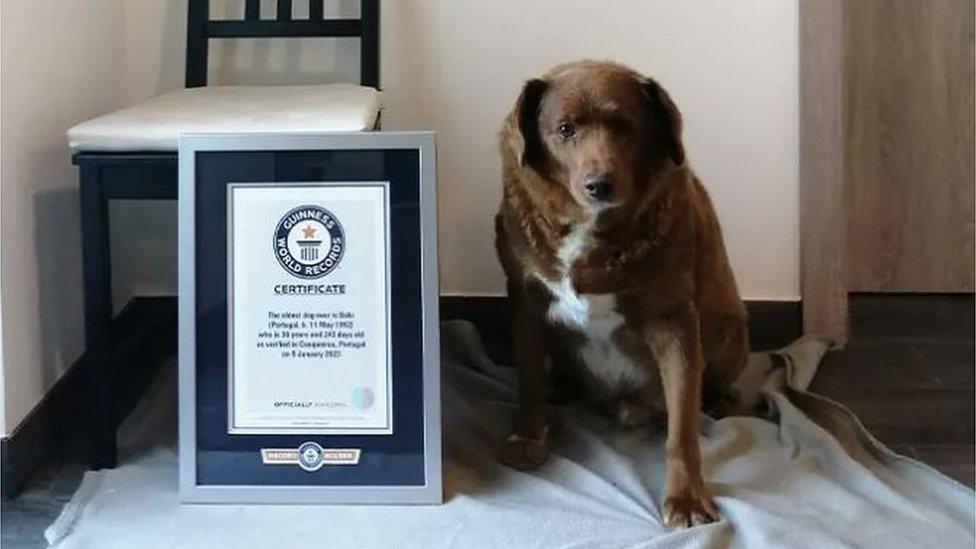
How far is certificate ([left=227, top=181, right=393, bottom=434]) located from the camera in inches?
67.4

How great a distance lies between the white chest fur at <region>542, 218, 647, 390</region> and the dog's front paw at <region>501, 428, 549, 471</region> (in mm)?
149

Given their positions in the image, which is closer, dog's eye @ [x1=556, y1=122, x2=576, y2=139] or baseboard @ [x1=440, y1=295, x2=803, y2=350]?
dog's eye @ [x1=556, y1=122, x2=576, y2=139]

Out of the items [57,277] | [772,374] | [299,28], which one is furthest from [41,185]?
[772,374]

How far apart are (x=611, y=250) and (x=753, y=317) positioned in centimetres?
80

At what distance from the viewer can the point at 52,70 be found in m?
1.96

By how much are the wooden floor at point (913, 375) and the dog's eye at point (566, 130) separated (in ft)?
2.50

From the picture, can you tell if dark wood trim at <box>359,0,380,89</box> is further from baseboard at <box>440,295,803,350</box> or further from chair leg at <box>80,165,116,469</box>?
chair leg at <box>80,165,116,469</box>

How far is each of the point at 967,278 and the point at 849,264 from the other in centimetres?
28

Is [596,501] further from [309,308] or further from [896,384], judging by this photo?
[896,384]

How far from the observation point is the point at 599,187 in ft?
5.17

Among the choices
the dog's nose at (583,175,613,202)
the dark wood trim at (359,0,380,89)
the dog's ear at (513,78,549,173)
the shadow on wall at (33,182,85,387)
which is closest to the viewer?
the dog's nose at (583,175,613,202)

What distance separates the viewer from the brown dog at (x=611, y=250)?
1.64 metres

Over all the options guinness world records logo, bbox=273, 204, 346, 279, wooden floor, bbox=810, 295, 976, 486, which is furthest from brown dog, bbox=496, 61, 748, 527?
wooden floor, bbox=810, 295, 976, 486

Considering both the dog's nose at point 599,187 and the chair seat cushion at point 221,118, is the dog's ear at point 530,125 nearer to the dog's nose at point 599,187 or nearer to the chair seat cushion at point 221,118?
the dog's nose at point 599,187
